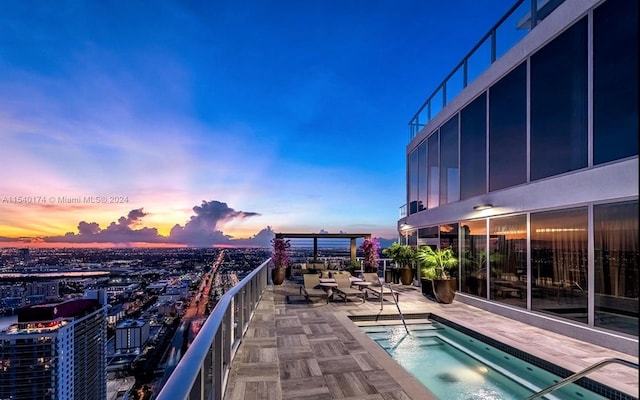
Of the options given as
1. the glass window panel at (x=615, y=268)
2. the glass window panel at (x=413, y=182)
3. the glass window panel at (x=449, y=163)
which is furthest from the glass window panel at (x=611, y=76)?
the glass window panel at (x=413, y=182)

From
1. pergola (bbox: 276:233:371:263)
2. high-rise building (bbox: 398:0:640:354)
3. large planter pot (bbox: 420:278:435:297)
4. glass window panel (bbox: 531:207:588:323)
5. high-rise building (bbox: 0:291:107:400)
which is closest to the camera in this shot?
high-rise building (bbox: 398:0:640:354)

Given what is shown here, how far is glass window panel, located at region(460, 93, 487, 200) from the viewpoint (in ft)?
28.4

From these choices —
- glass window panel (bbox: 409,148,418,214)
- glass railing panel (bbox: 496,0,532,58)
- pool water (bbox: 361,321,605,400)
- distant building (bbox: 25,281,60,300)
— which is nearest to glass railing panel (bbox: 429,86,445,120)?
glass window panel (bbox: 409,148,418,214)

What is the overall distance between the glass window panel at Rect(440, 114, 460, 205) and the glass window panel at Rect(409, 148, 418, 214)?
246 centimetres

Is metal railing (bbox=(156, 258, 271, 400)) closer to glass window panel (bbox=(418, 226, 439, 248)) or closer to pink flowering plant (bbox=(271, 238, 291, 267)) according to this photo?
glass window panel (bbox=(418, 226, 439, 248))

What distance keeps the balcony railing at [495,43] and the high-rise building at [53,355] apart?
11.4 m

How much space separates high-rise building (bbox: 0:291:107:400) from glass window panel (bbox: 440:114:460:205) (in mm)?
9942

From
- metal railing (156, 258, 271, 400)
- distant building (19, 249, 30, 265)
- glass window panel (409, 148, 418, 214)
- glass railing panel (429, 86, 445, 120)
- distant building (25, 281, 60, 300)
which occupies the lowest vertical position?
distant building (25, 281, 60, 300)

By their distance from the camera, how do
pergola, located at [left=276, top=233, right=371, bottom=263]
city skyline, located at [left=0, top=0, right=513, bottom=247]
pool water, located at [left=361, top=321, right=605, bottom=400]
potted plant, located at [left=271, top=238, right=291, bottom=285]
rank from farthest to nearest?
pergola, located at [left=276, top=233, right=371, bottom=263] < potted plant, located at [left=271, top=238, right=291, bottom=285] < city skyline, located at [left=0, top=0, right=513, bottom=247] < pool water, located at [left=361, top=321, right=605, bottom=400]

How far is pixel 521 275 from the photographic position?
7.10 metres

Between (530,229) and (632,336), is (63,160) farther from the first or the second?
(632,336)

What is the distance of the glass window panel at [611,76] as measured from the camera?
501 centimetres

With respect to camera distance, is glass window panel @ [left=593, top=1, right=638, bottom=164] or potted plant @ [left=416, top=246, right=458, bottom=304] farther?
potted plant @ [left=416, top=246, right=458, bottom=304]

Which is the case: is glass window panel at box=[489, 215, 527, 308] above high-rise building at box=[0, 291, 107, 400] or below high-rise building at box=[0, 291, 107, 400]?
above
